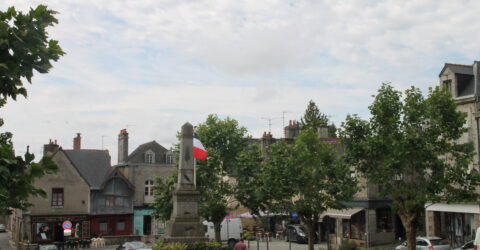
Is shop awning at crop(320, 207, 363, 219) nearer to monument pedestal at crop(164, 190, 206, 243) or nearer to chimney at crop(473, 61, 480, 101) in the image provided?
chimney at crop(473, 61, 480, 101)

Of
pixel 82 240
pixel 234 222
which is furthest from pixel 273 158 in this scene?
pixel 82 240

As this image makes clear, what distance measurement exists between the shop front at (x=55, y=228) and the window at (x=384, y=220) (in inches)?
961

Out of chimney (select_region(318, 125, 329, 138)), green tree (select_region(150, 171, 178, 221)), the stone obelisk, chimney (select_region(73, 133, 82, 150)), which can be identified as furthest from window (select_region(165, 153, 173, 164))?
the stone obelisk

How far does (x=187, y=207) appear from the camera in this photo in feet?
76.1

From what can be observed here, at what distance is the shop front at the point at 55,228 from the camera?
143ft

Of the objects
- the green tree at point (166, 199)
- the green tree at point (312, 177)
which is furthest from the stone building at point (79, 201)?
the green tree at point (312, 177)

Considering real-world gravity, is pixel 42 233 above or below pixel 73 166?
below

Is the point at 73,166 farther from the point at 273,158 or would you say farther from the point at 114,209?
the point at 273,158

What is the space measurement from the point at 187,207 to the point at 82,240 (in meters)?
21.9

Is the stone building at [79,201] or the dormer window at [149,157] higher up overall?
the dormer window at [149,157]

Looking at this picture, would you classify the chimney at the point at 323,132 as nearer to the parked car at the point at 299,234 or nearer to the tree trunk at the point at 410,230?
the parked car at the point at 299,234

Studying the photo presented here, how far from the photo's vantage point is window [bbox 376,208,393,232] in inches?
1499

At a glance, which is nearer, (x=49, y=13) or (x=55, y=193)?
(x=49, y=13)

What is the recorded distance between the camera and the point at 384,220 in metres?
38.3
